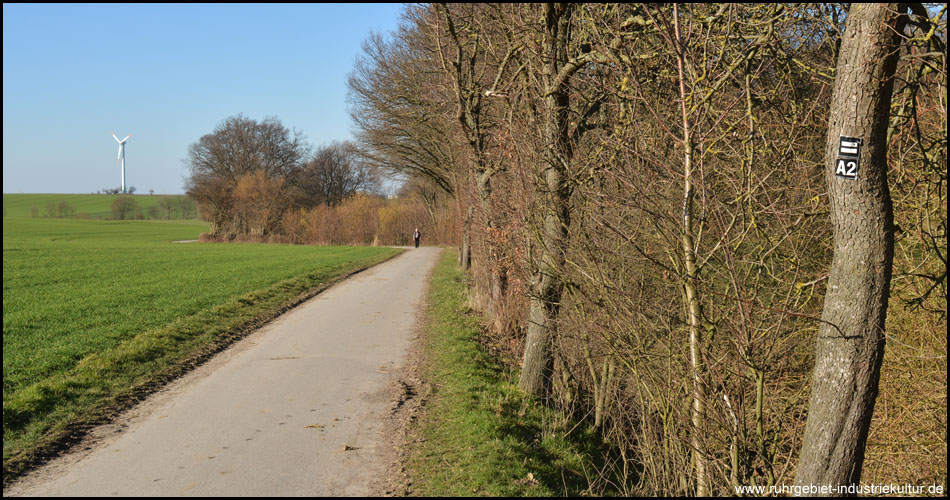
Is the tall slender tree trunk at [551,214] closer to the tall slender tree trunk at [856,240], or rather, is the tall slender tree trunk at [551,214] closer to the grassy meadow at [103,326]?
the tall slender tree trunk at [856,240]

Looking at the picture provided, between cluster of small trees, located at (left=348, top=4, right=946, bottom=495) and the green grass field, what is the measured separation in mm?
115340

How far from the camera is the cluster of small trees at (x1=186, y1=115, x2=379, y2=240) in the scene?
60.9m

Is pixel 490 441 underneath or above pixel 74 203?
underneath

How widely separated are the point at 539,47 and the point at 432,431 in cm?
472

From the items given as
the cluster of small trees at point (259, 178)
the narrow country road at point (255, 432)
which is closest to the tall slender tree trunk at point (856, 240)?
the narrow country road at point (255, 432)

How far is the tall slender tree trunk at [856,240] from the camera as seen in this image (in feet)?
13.4

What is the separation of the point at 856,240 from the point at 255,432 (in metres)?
5.66

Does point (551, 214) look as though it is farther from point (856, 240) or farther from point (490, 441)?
point (856, 240)

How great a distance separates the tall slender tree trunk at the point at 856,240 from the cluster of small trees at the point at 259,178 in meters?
48.6

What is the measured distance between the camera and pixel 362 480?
18.1ft

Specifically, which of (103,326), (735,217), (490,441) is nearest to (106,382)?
(103,326)

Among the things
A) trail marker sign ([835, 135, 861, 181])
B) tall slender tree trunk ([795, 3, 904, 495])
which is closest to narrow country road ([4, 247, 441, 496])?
tall slender tree trunk ([795, 3, 904, 495])

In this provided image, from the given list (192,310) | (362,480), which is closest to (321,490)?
(362,480)

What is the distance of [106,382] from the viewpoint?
8.20 m
